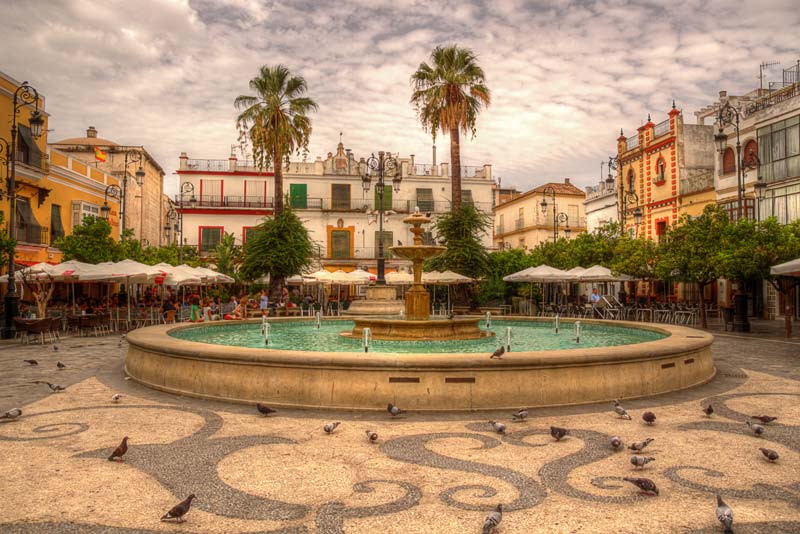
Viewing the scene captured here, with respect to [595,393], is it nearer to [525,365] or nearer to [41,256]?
[525,365]

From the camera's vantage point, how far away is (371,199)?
4456 cm

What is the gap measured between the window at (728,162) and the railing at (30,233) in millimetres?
32531

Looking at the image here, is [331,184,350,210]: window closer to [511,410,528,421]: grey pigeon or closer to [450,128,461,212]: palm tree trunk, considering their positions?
[450,128,461,212]: palm tree trunk

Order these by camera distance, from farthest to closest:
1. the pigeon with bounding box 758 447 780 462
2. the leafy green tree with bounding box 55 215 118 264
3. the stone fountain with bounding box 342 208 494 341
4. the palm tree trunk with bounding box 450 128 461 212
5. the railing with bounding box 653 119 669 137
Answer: the railing with bounding box 653 119 669 137 < the palm tree trunk with bounding box 450 128 461 212 < the leafy green tree with bounding box 55 215 118 264 < the stone fountain with bounding box 342 208 494 341 < the pigeon with bounding box 758 447 780 462

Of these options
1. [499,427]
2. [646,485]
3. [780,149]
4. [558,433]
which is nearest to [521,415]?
[499,427]

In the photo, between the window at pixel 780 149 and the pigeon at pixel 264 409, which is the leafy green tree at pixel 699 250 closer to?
the window at pixel 780 149

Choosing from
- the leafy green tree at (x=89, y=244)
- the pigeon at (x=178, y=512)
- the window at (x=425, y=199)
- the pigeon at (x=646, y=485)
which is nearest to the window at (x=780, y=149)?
the window at (x=425, y=199)

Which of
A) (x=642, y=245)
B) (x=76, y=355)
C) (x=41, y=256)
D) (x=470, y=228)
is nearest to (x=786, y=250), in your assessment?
(x=642, y=245)

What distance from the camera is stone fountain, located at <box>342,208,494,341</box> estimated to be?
12.7 m

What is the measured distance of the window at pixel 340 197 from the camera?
4400 centimetres

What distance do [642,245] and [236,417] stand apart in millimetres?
22068

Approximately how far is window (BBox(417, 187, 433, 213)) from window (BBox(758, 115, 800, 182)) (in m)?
22.6

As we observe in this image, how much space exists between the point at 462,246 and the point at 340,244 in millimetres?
18126


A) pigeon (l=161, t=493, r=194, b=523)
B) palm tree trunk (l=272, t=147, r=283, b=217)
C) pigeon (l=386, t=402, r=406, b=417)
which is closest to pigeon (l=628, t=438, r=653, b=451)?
pigeon (l=386, t=402, r=406, b=417)
